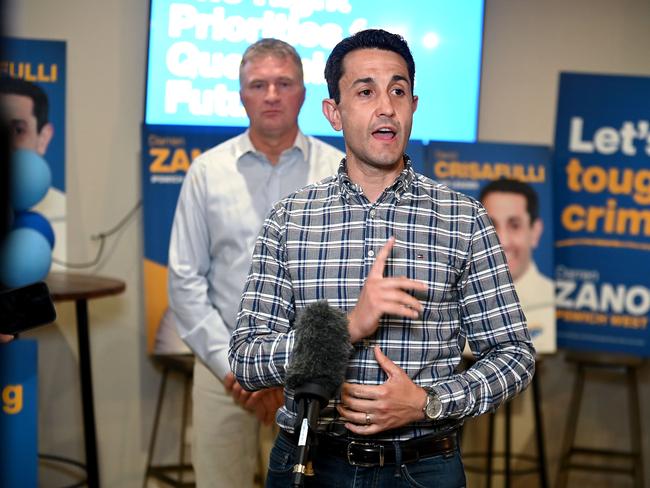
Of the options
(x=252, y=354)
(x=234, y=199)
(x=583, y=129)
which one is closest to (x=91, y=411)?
(x=234, y=199)

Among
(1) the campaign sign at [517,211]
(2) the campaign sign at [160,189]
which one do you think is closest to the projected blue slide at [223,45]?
(2) the campaign sign at [160,189]

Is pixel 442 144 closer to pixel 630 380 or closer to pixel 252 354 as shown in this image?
pixel 630 380

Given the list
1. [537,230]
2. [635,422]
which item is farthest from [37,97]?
[635,422]

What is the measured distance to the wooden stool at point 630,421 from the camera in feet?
14.3

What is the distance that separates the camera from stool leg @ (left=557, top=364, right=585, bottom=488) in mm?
4560

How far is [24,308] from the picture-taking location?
1360 mm

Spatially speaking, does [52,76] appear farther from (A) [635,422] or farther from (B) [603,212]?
(A) [635,422]

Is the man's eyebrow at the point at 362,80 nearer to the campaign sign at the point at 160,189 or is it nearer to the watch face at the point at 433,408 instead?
the watch face at the point at 433,408

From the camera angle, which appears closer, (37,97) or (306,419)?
(306,419)

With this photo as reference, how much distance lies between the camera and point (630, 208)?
439 cm

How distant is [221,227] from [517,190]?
6.38 feet

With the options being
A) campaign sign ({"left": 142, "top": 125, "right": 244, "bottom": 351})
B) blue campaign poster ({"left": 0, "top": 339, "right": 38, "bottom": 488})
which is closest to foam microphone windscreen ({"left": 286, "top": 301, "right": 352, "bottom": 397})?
blue campaign poster ({"left": 0, "top": 339, "right": 38, "bottom": 488})

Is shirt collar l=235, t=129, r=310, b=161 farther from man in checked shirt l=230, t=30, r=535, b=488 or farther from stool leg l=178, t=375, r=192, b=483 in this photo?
stool leg l=178, t=375, r=192, b=483

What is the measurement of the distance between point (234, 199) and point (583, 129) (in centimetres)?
236
